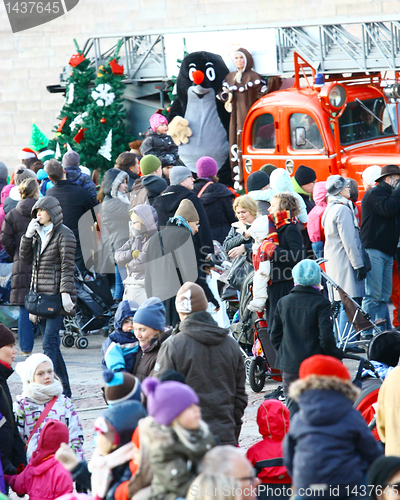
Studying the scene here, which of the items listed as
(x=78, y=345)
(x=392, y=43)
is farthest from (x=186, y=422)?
(x=392, y=43)

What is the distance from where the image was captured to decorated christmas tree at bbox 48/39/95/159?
1377 centimetres

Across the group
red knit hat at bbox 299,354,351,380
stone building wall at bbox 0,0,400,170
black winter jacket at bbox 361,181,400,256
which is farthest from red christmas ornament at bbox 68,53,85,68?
red knit hat at bbox 299,354,351,380

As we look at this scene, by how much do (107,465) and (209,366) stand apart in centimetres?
109

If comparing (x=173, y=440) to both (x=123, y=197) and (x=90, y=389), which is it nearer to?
(x=90, y=389)

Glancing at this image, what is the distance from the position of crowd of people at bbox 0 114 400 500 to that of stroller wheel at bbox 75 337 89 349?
654 millimetres

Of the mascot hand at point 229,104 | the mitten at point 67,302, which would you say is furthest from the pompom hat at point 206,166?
the mascot hand at point 229,104

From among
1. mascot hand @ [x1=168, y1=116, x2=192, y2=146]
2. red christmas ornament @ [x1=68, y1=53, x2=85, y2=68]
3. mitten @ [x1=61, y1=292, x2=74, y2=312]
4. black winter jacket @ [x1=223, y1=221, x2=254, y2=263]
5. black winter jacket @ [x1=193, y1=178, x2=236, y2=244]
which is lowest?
mitten @ [x1=61, y1=292, x2=74, y2=312]

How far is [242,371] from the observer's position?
4.73 metres

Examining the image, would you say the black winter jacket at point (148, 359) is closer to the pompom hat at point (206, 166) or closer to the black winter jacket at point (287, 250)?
the black winter jacket at point (287, 250)

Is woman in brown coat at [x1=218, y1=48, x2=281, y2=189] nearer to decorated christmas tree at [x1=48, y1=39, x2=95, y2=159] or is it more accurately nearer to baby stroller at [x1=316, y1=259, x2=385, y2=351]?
decorated christmas tree at [x1=48, y1=39, x2=95, y2=159]

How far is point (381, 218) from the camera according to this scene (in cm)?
850

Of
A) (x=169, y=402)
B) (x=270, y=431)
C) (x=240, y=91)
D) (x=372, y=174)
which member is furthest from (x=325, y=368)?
(x=240, y=91)

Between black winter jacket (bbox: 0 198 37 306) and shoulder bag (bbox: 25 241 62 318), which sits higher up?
black winter jacket (bbox: 0 198 37 306)

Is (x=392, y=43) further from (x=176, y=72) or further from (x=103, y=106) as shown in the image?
(x=103, y=106)
